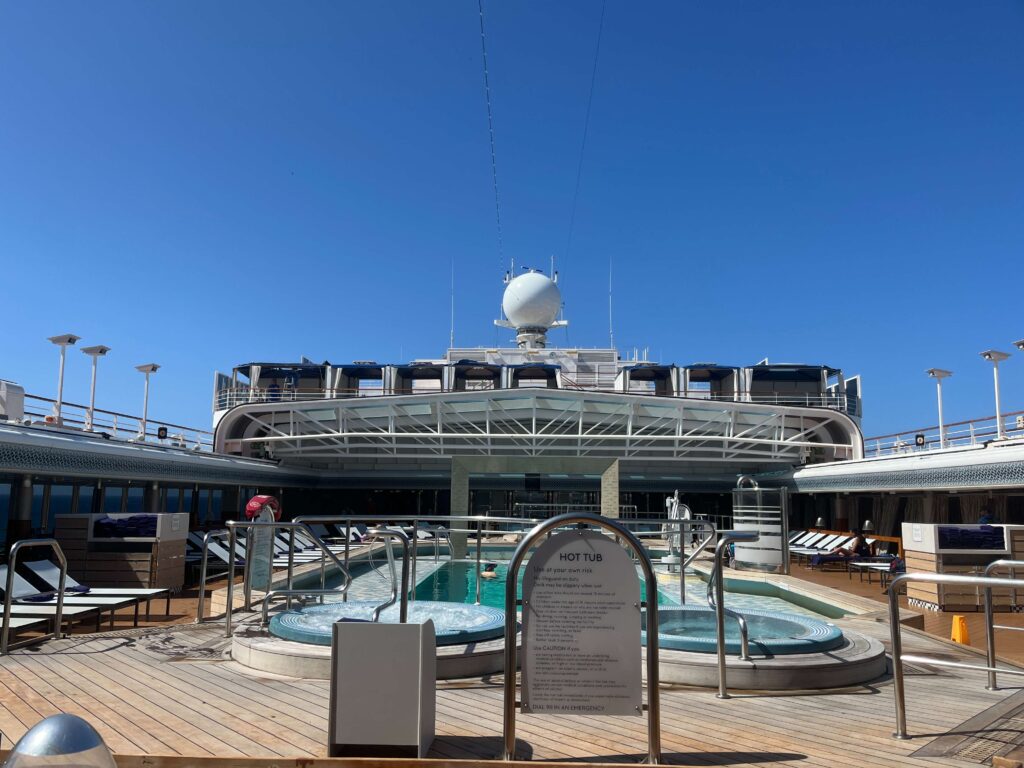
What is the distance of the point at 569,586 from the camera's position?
3.78 m

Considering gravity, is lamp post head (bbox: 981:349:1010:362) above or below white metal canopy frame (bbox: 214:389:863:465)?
above

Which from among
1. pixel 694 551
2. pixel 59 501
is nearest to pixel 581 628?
pixel 694 551

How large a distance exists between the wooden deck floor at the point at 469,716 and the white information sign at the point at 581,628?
34cm

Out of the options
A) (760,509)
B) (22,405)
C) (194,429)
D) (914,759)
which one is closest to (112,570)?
(22,405)

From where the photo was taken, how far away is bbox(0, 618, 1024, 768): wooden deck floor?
12.6ft

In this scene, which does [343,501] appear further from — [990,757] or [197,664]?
[990,757]

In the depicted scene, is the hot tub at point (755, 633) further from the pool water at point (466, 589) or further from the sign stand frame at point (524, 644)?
the pool water at point (466, 589)

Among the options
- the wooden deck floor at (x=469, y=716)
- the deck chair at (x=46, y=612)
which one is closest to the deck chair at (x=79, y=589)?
the deck chair at (x=46, y=612)

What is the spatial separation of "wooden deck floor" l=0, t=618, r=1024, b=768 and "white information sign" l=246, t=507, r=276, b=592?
214 centimetres

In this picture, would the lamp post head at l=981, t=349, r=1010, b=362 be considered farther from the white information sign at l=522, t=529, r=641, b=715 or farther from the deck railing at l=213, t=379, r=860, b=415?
the white information sign at l=522, t=529, r=641, b=715

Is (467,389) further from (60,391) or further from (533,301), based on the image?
(60,391)

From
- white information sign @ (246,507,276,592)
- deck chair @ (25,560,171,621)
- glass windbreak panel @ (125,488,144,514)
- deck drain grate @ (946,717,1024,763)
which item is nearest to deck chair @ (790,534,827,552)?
white information sign @ (246,507,276,592)

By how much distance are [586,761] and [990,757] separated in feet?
6.64

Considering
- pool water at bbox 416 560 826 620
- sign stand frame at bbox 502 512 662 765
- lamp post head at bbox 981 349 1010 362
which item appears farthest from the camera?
lamp post head at bbox 981 349 1010 362
